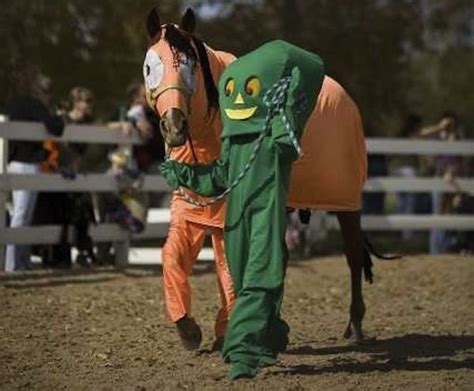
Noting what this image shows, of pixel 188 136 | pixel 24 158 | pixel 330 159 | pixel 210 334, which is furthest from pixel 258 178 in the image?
pixel 24 158

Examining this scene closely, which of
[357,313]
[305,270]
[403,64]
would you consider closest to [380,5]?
[403,64]

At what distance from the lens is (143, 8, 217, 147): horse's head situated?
5.15m

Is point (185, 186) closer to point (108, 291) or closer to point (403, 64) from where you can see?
point (108, 291)

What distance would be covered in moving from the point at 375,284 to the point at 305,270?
1.12 meters

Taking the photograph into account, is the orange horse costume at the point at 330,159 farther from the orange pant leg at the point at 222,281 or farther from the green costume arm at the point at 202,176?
the green costume arm at the point at 202,176

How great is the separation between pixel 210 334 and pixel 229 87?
225cm

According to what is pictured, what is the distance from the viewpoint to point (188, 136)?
18.2 feet

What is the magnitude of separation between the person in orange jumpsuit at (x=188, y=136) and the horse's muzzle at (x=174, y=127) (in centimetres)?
12

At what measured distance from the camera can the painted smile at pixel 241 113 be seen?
493cm

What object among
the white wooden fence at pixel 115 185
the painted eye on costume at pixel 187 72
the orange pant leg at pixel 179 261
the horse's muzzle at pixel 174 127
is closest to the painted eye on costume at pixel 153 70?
the painted eye on costume at pixel 187 72

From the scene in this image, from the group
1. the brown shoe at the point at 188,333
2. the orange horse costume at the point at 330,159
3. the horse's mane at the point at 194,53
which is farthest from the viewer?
the orange horse costume at the point at 330,159

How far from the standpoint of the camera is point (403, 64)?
17422 millimetres

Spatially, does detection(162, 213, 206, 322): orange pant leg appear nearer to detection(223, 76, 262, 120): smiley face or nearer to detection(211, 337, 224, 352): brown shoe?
detection(211, 337, 224, 352): brown shoe

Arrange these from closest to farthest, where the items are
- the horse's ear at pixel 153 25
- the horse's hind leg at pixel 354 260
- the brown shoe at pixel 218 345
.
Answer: the horse's ear at pixel 153 25
the brown shoe at pixel 218 345
the horse's hind leg at pixel 354 260
